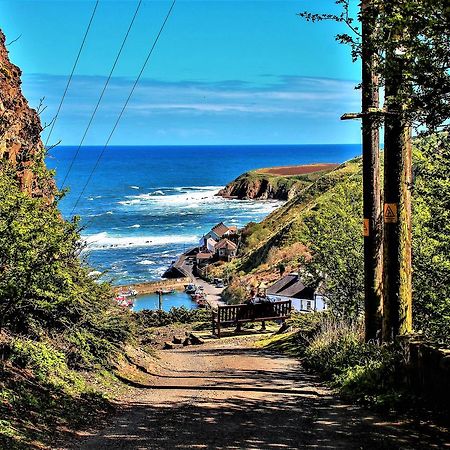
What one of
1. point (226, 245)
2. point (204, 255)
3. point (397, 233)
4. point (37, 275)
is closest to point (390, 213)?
point (397, 233)

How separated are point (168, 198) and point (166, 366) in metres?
164

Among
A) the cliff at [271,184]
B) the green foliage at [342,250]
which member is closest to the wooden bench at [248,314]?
the green foliage at [342,250]

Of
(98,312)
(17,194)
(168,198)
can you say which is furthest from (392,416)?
(168,198)

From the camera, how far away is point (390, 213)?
964 centimetres

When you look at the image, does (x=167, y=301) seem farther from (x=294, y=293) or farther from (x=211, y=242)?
(x=211, y=242)

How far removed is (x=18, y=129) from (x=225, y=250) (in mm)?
74920

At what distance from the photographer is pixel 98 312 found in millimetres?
14883

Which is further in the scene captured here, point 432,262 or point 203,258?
point 203,258

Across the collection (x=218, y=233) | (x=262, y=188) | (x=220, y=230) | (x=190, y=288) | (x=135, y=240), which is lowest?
(x=190, y=288)

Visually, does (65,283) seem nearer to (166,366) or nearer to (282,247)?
(166,366)

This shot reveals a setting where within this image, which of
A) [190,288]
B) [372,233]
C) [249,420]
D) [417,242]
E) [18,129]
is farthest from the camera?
[190,288]

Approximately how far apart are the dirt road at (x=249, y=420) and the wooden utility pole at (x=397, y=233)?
1594 mm

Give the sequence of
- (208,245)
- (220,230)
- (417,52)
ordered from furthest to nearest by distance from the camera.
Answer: (220,230) → (208,245) → (417,52)

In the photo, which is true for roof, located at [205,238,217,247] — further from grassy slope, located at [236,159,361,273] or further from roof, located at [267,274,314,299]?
roof, located at [267,274,314,299]
